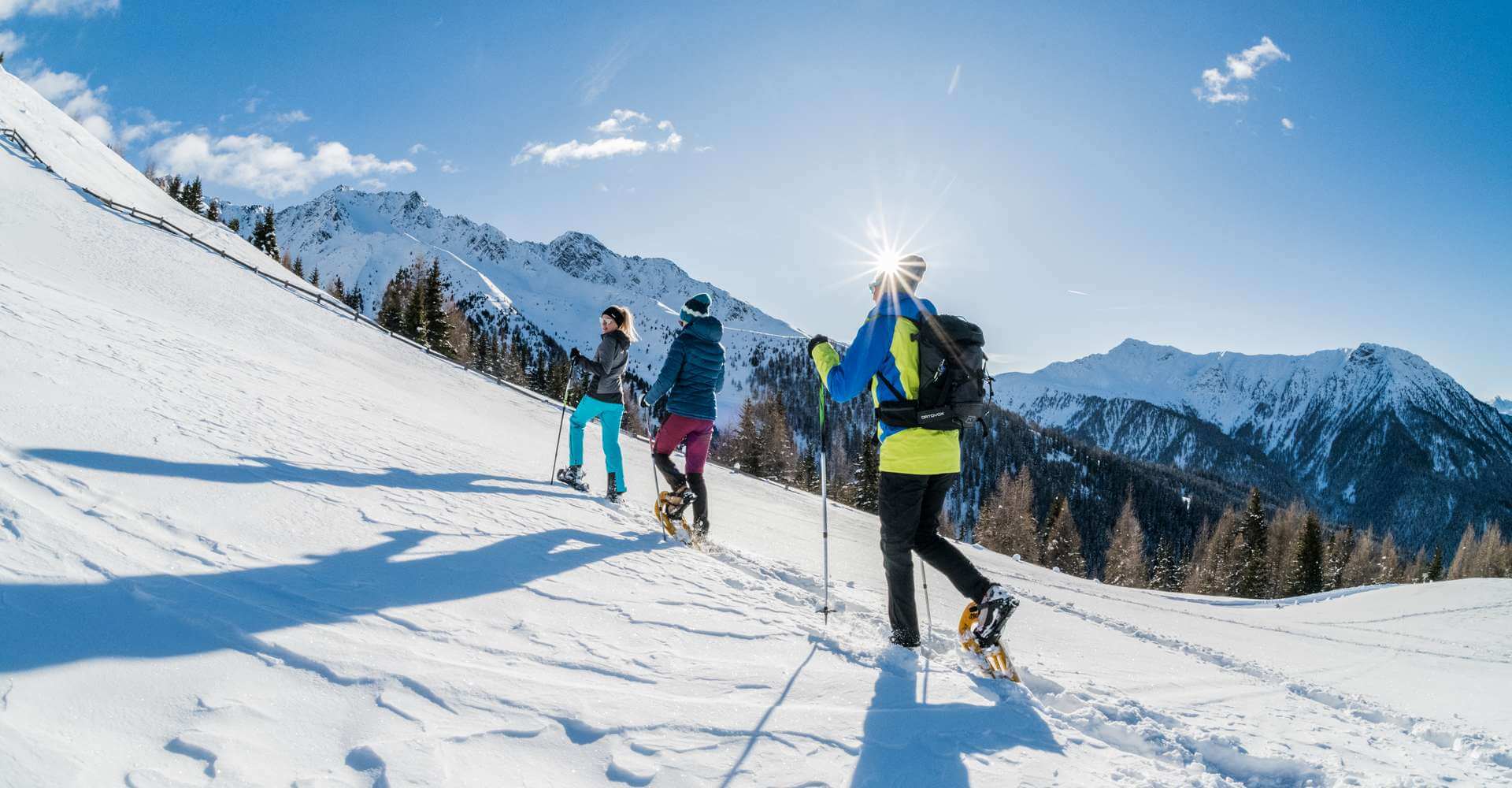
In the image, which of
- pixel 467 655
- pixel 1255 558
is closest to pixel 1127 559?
pixel 1255 558

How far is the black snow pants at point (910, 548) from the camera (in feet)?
13.6

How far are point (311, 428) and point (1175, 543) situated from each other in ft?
471

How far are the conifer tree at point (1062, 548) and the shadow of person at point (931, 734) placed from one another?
56225 millimetres

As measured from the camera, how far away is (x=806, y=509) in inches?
622

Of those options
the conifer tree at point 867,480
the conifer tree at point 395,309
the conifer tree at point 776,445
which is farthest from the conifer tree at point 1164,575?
the conifer tree at point 395,309

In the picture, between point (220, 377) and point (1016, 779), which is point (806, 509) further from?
point (1016, 779)

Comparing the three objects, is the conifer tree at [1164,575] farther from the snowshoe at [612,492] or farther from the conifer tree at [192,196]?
the conifer tree at [192,196]

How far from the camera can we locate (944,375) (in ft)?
13.3

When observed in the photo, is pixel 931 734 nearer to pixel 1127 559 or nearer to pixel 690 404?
pixel 690 404

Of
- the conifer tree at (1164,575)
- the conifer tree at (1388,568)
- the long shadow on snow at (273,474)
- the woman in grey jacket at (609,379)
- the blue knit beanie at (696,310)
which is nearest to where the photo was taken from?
the long shadow on snow at (273,474)

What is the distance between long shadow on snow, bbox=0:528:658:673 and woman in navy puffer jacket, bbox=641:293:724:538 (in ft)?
7.82

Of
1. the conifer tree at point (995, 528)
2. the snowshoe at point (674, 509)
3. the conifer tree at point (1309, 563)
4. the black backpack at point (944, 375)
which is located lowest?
the conifer tree at point (995, 528)

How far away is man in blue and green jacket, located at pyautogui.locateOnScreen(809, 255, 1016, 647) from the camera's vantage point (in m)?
4.09

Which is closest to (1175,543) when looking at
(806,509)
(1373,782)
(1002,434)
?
(1002,434)
